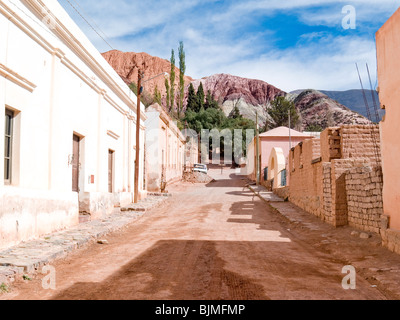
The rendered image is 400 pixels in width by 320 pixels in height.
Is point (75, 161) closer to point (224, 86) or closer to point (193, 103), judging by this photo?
point (193, 103)

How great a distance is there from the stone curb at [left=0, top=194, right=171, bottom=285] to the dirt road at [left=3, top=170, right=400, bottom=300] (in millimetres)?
199

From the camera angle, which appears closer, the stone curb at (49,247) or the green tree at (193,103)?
the stone curb at (49,247)

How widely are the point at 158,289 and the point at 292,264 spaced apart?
8.84ft

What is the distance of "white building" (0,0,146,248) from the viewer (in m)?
7.61

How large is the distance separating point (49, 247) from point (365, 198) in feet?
24.4

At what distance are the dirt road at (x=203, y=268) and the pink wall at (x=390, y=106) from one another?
5.39 ft

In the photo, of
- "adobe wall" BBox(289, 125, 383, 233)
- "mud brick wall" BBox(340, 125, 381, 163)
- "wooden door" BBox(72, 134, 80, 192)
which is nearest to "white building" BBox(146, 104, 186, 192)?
"wooden door" BBox(72, 134, 80, 192)

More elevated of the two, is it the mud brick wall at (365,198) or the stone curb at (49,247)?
the mud brick wall at (365,198)

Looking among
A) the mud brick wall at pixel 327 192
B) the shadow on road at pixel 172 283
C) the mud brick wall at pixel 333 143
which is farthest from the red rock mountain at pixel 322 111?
the shadow on road at pixel 172 283

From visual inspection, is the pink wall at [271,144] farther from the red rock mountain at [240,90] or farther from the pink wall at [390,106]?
the red rock mountain at [240,90]

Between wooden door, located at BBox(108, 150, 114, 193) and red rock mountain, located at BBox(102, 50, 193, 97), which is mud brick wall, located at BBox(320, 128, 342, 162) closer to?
wooden door, located at BBox(108, 150, 114, 193)

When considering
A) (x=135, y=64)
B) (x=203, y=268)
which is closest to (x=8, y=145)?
(x=203, y=268)

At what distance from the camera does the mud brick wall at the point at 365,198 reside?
8.33m

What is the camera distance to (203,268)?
5.89 metres
